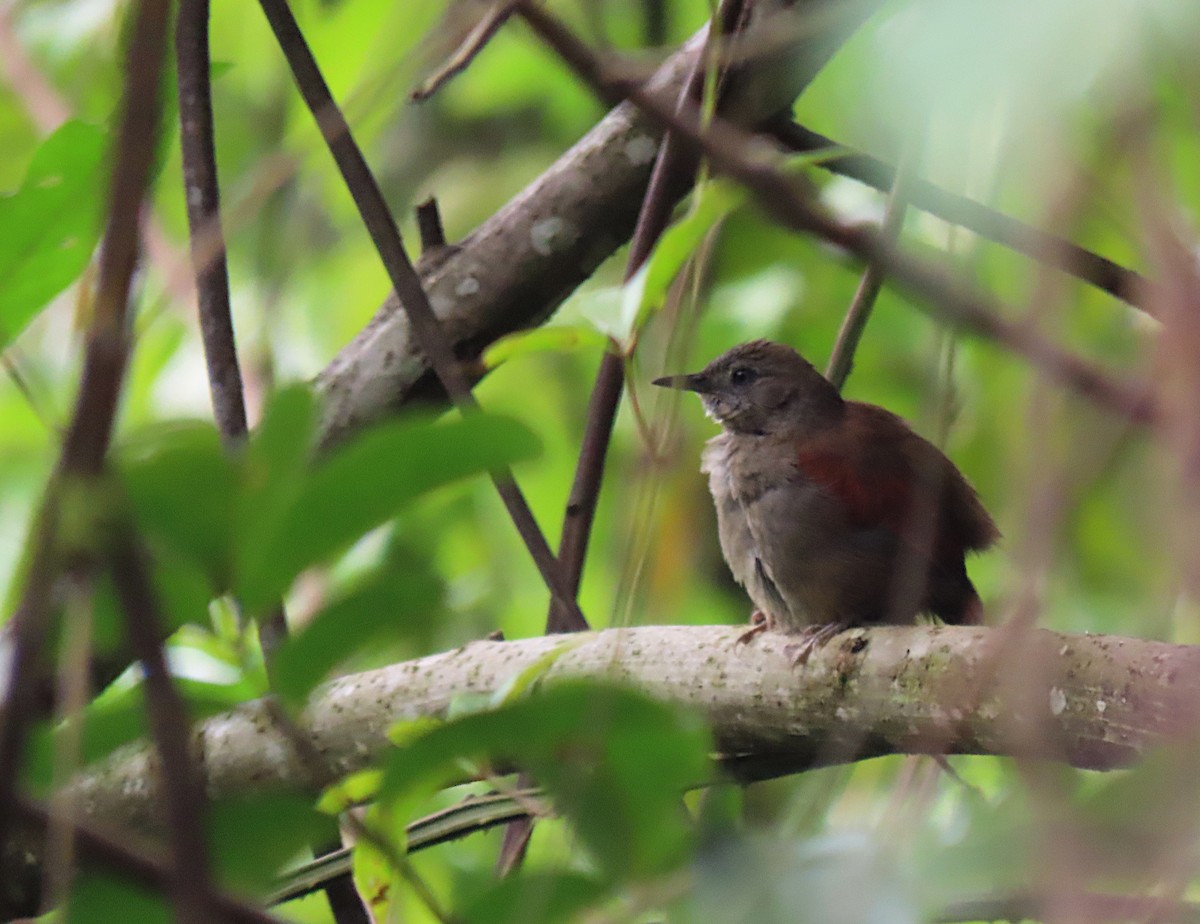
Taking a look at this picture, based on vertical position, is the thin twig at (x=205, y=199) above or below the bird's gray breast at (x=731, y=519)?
above

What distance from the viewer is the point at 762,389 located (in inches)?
178

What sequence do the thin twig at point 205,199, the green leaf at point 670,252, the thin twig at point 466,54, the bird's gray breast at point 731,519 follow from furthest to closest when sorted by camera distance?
the bird's gray breast at point 731,519 < the thin twig at point 205,199 < the thin twig at point 466,54 < the green leaf at point 670,252

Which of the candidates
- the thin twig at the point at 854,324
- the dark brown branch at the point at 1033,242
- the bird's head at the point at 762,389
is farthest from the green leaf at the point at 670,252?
the bird's head at the point at 762,389

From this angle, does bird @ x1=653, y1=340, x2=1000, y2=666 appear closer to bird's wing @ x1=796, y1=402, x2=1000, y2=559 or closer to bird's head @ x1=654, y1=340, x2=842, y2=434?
A: bird's wing @ x1=796, y1=402, x2=1000, y2=559

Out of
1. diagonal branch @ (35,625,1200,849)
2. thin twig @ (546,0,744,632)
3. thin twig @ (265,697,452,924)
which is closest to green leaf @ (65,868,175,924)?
thin twig @ (265,697,452,924)

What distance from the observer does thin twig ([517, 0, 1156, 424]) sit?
890 mm

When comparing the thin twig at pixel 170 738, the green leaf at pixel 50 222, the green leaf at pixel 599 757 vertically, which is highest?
the green leaf at pixel 50 222

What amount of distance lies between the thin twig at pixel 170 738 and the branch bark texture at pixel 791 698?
3.04 ft

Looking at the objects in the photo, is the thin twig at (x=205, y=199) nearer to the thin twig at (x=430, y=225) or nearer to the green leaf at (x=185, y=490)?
the thin twig at (x=430, y=225)

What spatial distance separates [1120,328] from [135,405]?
3.34m

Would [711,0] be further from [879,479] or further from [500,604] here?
[500,604]

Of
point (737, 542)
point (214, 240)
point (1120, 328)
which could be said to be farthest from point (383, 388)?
point (1120, 328)

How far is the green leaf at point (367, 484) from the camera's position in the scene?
0.93m

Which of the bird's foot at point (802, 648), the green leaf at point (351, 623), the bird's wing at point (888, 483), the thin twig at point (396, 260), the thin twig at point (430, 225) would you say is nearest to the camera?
the green leaf at point (351, 623)
